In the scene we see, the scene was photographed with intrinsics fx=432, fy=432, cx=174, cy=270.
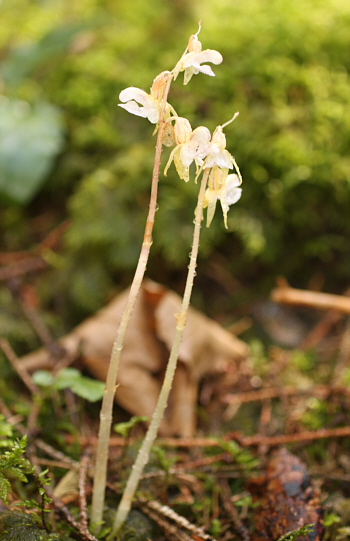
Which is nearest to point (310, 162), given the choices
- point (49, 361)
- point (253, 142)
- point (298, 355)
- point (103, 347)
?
point (253, 142)

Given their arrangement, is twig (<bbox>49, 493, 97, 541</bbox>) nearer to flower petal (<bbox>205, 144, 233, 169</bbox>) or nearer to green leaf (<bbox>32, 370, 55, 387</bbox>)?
green leaf (<bbox>32, 370, 55, 387</bbox>)

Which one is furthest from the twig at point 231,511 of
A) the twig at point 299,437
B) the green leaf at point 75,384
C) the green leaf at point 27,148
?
the green leaf at point 27,148

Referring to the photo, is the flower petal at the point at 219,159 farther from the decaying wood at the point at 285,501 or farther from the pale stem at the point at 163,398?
the decaying wood at the point at 285,501

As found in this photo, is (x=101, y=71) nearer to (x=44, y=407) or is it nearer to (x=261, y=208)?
(x=261, y=208)

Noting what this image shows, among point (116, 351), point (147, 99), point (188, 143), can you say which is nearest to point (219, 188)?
point (188, 143)

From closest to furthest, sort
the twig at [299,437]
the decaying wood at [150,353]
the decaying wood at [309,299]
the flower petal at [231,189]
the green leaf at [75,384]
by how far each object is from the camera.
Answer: the flower petal at [231,189]
the green leaf at [75,384]
the twig at [299,437]
the decaying wood at [150,353]
the decaying wood at [309,299]

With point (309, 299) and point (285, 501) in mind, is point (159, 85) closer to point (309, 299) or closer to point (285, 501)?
point (285, 501)
